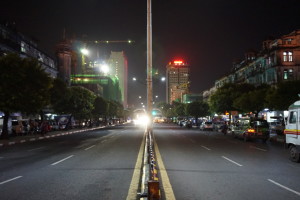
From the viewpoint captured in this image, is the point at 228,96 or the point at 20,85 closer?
the point at 20,85

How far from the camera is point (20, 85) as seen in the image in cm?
3139

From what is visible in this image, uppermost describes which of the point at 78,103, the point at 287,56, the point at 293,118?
the point at 287,56

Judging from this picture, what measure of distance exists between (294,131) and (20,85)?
26134 mm

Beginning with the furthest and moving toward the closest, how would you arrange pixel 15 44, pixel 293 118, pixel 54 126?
1. pixel 15 44
2. pixel 54 126
3. pixel 293 118

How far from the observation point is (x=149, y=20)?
18516 millimetres

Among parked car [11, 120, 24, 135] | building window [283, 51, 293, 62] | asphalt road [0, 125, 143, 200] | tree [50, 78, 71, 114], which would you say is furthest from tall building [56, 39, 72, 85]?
asphalt road [0, 125, 143, 200]

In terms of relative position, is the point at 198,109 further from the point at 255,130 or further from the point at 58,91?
the point at 255,130

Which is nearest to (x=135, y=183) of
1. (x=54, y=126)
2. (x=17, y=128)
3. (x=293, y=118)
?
(x=293, y=118)

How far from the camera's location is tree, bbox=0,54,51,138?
30.3 metres

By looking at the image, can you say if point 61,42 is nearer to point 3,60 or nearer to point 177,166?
point 3,60

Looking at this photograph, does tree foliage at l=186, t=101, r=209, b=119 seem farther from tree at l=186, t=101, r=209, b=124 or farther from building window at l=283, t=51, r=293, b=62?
building window at l=283, t=51, r=293, b=62

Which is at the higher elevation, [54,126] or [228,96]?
[228,96]

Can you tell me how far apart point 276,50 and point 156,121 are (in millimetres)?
73499

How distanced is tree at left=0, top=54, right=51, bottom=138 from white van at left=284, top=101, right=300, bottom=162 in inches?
985
